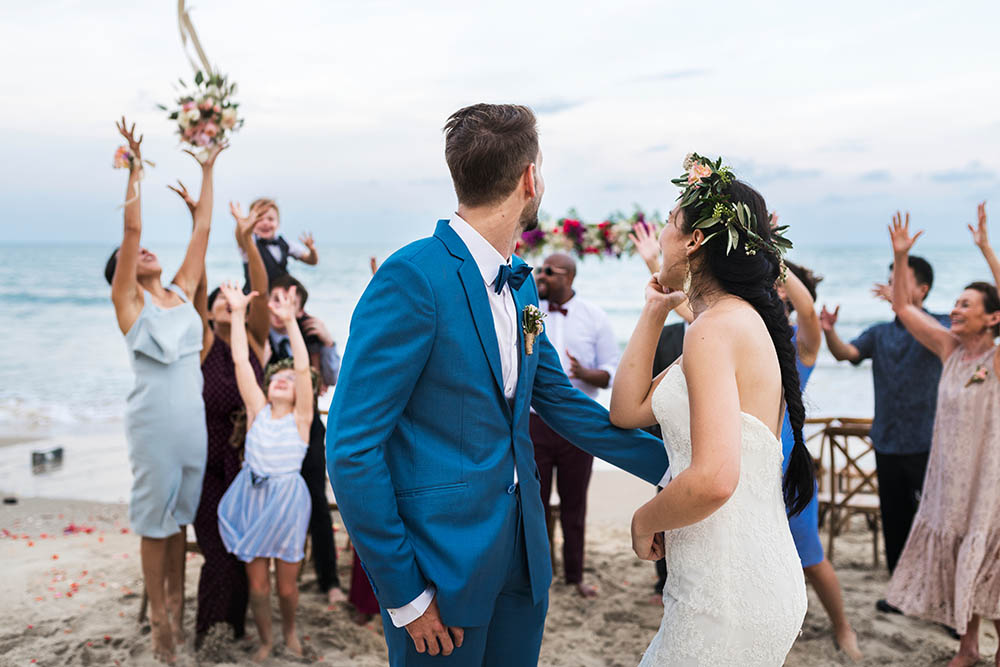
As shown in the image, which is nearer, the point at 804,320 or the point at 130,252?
the point at 130,252

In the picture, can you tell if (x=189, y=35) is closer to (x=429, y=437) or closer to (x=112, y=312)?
(x=429, y=437)

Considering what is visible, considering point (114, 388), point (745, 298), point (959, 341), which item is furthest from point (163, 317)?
point (114, 388)

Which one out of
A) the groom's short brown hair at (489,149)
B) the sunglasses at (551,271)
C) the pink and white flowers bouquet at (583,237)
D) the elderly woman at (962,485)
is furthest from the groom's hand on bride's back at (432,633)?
the pink and white flowers bouquet at (583,237)

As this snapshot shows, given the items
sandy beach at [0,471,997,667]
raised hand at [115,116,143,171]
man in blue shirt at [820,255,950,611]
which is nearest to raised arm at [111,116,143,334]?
raised hand at [115,116,143,171]

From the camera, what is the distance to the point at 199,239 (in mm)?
4828

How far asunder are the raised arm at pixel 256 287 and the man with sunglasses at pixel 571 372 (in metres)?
1.96

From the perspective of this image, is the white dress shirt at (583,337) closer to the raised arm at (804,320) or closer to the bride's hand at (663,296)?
the raised arm at (804,320)

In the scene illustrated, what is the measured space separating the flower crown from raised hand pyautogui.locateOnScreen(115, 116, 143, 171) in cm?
307

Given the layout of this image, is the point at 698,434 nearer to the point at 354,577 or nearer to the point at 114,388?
the point at 354,577

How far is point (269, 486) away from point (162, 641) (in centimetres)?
103

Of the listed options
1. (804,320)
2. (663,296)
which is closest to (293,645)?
(663,296)

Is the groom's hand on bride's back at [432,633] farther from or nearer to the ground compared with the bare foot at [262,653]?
farther from the ground

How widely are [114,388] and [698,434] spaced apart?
1887 cm

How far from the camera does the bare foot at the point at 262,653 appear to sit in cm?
466
